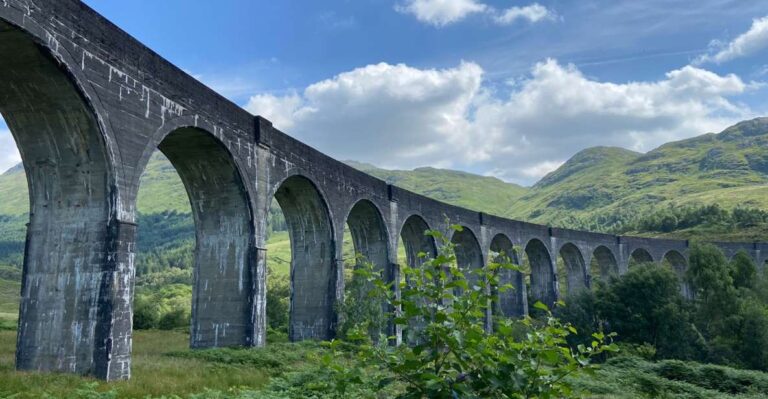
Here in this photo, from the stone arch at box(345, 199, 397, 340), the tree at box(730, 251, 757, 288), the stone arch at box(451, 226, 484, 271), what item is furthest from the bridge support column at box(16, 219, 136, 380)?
the tree at box(730, 251, 757, 288)

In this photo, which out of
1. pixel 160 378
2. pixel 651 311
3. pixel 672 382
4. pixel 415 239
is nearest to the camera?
pixel 160 378

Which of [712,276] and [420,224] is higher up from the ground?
[420,224]

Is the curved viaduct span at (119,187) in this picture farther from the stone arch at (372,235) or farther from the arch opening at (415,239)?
the arch opening at (415,239)

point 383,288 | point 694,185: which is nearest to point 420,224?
point 383,288

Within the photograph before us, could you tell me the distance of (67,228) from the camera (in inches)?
578

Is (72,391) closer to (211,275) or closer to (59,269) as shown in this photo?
(59,269)

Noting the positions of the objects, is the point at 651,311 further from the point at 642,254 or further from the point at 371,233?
the point at 642,254

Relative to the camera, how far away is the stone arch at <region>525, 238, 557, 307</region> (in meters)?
51.8

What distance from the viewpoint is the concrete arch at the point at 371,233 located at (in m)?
32.4

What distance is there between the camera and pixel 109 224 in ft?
47.7

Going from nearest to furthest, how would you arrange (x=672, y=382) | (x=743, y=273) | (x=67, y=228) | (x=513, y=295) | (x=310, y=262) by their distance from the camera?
(x=67, y=228), (x=672, y=382), (x=310, y=262), (x=513, y=295), (x=743, y=273)

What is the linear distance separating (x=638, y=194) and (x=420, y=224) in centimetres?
16842

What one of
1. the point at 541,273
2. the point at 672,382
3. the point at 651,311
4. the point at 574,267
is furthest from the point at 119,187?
the point at 574,267

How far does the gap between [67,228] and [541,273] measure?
4527 centimetres
